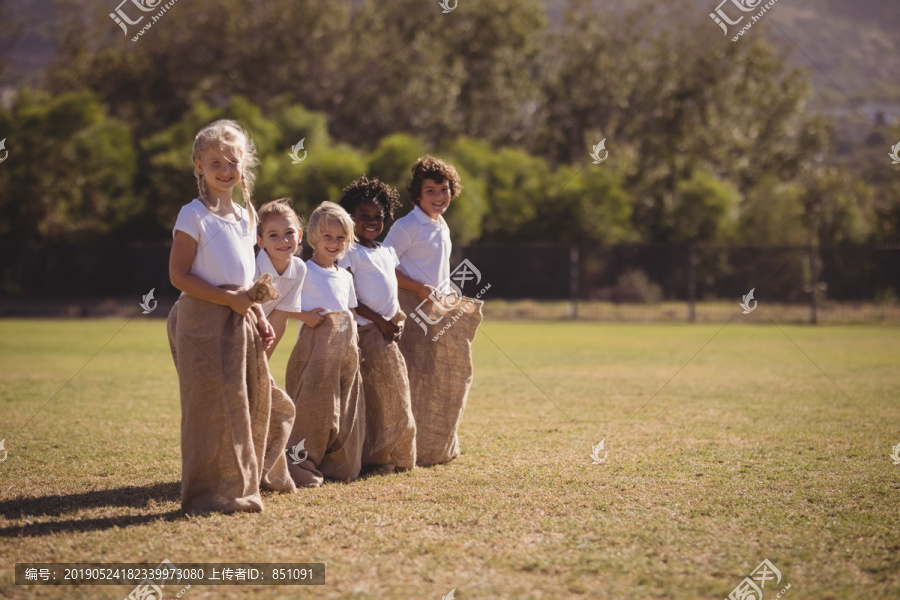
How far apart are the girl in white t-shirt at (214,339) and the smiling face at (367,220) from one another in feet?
4.26

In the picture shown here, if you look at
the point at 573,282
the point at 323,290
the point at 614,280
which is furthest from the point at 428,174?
the point at 614,280

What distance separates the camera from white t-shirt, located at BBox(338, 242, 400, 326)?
240 inches

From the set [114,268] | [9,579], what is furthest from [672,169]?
[9,579]

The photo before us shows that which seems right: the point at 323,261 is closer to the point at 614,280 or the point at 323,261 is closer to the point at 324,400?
the point at 324,400

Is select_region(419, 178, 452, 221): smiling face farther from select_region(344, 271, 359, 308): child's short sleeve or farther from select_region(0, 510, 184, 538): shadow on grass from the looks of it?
select_region(0, 510, 184, 538): shadow on grass

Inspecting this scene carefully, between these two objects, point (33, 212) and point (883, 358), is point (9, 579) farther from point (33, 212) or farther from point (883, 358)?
point (33, 212)

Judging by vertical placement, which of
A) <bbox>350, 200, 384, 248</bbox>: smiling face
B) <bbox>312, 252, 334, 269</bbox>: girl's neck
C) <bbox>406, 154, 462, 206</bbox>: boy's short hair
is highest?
<bbox>406, 154, 462, 206</bbox>: boy's short hair

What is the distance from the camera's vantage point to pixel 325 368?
18.5 feet

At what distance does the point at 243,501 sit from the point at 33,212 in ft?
97.6

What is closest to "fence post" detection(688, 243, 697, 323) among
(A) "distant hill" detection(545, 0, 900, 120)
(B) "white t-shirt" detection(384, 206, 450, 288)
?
(B) "white t-shirt" detection(384, 206, 450, 288)

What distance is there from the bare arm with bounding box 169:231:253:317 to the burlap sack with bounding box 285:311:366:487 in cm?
100

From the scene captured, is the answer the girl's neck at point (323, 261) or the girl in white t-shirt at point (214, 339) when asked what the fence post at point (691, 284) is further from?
the girl in white t-shirt at point (214, 339)

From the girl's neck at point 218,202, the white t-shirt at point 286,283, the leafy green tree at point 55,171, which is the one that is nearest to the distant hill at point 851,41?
the leafy green tree at point 55,171

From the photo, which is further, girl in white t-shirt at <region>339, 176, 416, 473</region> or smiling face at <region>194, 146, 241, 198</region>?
girl in white t-shirt at <region>339, 176, 416, 473</region>
